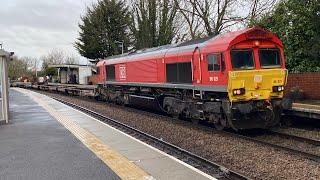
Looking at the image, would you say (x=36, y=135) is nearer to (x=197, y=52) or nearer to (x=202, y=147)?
(x=202, y=147)

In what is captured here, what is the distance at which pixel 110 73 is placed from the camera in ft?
101

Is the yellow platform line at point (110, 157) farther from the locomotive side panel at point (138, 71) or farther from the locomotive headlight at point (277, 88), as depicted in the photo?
the locomotive side panel at point (138, 71)

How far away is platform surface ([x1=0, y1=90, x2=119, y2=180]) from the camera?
355 inches

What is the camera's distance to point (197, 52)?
1684cm

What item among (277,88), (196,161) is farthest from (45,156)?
(277,88)

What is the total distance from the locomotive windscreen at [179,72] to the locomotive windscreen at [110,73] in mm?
10185

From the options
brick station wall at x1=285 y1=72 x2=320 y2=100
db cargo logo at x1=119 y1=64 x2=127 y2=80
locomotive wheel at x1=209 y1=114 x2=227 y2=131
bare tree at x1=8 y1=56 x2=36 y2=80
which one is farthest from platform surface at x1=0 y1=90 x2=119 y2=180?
bare tree at x1=8 y1=56 x2=36 y2=80

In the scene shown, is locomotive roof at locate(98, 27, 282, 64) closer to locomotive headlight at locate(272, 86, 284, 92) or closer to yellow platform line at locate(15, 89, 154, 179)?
locomotive headlight at locate(272, 86, 284, 92)

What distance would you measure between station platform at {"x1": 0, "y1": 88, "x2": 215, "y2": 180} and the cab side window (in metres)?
3.70

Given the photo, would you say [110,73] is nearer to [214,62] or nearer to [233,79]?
[214,62]

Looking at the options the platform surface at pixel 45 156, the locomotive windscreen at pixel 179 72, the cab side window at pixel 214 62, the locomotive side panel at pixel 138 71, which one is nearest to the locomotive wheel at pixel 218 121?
the cab side window at pixel 214 62

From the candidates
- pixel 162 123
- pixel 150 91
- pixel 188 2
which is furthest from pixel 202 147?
pixel 188 2

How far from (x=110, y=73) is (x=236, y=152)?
19396 mm

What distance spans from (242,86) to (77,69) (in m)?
56.4
